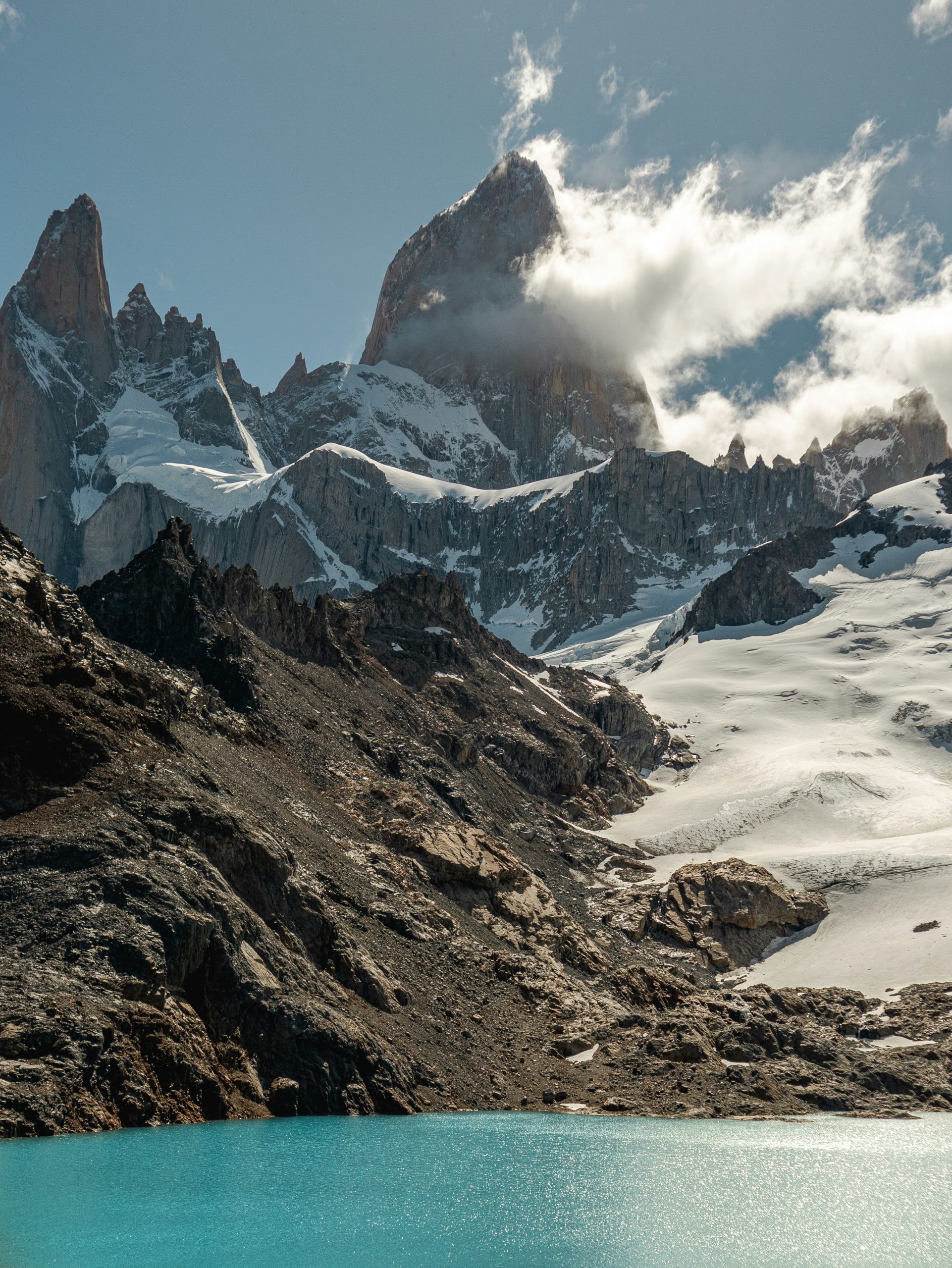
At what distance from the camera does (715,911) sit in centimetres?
7225

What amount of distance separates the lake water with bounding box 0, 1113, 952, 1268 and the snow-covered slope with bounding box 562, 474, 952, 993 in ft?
114

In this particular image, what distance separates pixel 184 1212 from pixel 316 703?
47739mm

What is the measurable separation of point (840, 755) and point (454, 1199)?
94.1 metres

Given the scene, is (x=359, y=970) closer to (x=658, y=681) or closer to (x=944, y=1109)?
(x=944, y=1109)

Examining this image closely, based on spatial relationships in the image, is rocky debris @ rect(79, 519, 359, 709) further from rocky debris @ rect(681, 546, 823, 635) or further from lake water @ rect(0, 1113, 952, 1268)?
rocky debris @ rect(681, 546, 823, 635)

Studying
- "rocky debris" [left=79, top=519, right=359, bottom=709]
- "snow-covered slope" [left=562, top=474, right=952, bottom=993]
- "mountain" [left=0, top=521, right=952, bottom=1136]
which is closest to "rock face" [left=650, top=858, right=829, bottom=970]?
"mountain" [left=0, top=521, right=952, bottom=1136]

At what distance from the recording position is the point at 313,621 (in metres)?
83.8

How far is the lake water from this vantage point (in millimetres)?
23203

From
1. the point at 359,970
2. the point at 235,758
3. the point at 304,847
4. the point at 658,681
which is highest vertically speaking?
the point at 658,681

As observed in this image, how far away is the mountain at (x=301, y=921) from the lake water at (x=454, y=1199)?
92.9 inches

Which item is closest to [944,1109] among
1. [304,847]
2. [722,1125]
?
[722,1125]

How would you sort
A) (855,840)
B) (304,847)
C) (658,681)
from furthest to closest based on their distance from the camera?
(658,681)
(855,840)
(304,847)

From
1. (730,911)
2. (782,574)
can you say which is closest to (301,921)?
(730,911)

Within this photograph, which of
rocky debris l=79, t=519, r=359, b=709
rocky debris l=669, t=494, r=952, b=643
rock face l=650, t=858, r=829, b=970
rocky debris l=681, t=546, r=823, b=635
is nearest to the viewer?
rocky debris l=79, t=519, r=359, b=709
